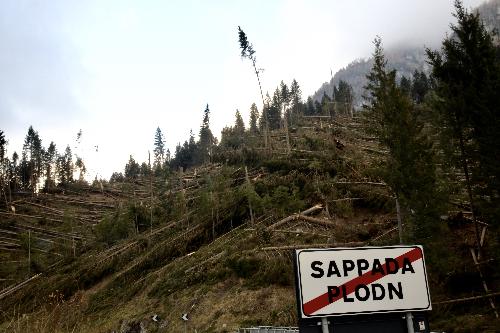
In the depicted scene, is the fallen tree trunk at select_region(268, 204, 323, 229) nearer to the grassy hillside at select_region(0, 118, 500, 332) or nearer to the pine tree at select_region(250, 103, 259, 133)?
the grassy hillside at select_region(0, 118, 500, 332)

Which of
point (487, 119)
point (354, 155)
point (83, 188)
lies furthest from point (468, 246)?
point (83, 188)

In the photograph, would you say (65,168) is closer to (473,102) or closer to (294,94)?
(294,94)

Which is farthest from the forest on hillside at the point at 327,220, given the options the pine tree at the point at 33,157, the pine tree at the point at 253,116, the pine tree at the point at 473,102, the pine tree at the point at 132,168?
the pine tree at the point at 132,168

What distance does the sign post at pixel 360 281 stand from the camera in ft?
14.1

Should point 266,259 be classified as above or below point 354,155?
below

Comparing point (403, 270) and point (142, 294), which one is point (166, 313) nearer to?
point (142, 294)

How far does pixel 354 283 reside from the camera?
4.40 meters

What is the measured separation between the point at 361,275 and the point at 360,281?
0.06 m

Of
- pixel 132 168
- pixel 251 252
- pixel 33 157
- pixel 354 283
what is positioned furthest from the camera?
pixel 132 168

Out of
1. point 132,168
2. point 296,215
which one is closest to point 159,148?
point 132,168

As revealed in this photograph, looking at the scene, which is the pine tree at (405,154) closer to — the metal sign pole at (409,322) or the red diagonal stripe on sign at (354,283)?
the red diagonal stripe on sign at (354,283)

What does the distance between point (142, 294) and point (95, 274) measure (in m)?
9.54

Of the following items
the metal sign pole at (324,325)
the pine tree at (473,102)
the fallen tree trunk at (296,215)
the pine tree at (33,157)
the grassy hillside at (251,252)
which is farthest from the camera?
the pine tree at (33,157)

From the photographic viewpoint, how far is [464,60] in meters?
21.4
